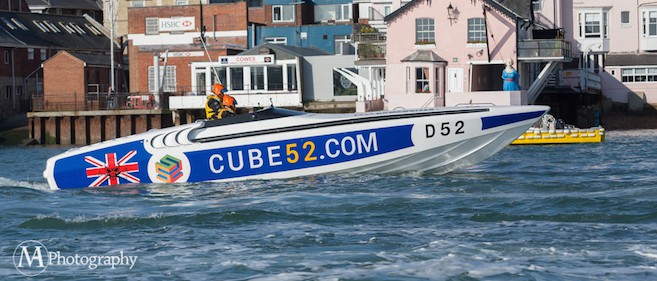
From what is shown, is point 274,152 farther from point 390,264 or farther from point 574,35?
point 574,35

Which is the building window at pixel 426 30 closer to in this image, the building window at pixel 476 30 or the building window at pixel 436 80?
the building window at pixel 476 30

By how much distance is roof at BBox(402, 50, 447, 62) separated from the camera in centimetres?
4112

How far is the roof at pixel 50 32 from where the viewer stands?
59.9 meters

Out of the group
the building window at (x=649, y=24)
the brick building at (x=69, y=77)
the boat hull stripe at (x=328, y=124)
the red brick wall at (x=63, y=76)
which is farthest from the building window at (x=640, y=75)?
the boat hull stripe at (x=328, y=124)

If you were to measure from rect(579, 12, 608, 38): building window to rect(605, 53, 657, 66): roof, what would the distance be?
1134 mm

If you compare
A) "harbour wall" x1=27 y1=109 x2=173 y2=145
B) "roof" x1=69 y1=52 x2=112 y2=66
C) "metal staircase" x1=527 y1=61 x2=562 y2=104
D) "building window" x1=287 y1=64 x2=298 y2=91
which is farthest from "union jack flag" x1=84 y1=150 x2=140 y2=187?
"roof" x1=69 y1=52 x2=112 y2=66

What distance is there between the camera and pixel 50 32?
6300 cm

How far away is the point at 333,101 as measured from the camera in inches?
1868

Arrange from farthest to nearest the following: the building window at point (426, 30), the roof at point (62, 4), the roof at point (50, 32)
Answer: the roof at point (62, 4), the roof at point (50, 32), the building window at point (426, 30)

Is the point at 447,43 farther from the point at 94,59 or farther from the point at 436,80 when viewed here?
the point at 94,59

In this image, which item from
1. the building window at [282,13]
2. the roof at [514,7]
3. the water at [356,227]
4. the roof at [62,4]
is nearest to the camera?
the water at [356,227]

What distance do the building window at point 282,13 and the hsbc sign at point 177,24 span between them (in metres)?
4.51

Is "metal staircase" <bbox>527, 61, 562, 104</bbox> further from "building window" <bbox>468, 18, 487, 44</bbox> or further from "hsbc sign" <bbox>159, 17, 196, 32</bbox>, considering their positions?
"hsbc sign" <bbox>159, 17, 196, 32</bbox>

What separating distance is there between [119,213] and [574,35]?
42317 mm
